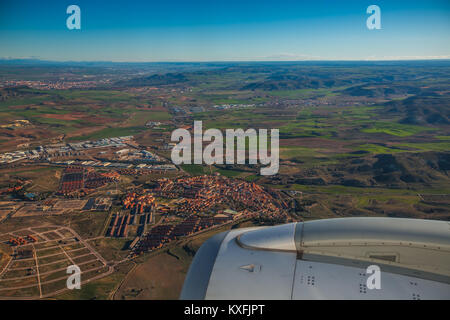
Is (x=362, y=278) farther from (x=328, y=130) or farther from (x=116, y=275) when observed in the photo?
(x=328, y=130)

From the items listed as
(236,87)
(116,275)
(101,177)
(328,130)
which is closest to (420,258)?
(116,275)

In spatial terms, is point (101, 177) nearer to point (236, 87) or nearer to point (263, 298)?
point (263, 298)

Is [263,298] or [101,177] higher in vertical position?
[263,298]

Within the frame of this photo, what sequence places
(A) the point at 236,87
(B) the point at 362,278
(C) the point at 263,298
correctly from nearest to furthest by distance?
(C) the point at 263,298 < (B) the point at 362,278 < (A) the point at 236,87

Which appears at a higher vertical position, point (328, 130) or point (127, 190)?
point (328, 130)

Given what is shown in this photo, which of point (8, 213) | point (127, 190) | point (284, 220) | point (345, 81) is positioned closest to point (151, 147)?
point (127, 190)

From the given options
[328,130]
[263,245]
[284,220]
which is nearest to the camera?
[263,245]

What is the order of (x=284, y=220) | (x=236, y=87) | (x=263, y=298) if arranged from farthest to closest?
(x=236, y=87) < (x=284, y=220) < (x=263, y=298)

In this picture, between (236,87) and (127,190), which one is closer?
(127,190)

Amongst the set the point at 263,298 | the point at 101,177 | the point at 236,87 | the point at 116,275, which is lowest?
the point at 116,275

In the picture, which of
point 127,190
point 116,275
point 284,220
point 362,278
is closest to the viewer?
point 362,278
